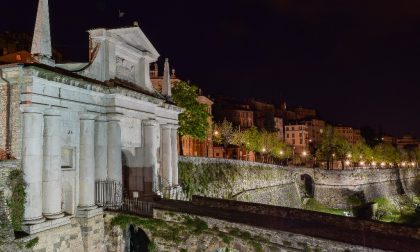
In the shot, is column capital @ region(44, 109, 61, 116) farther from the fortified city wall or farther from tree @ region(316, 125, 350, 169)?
tree @ region(316, 125, 350, 169)

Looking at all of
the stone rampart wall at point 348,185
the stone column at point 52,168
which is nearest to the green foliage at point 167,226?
the stone column at point 52,168

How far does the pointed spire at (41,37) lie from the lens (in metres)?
17.8

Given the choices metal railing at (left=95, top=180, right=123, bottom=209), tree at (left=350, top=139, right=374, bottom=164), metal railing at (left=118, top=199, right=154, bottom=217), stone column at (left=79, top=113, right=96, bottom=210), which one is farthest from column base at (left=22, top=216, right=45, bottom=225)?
tree at (left=350, top=139, right=374, bottom=164)

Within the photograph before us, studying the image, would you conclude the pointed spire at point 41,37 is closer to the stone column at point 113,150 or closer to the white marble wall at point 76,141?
the white marble wall at point 76,141

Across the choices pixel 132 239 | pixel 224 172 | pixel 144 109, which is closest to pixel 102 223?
pixel 132 239

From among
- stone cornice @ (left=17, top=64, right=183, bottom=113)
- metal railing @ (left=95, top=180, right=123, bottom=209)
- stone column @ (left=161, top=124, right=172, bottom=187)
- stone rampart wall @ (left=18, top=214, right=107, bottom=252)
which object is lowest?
stone rampart wall @ (left=18, top=214, right=107, bottom=252)

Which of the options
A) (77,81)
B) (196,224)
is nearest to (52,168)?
(77,81)

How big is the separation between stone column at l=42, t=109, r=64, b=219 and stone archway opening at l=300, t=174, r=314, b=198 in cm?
6367

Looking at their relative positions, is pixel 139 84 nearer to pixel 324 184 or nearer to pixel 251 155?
pixel 324 184

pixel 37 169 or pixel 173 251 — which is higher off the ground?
pixel 37 169

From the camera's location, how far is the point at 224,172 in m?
46.4

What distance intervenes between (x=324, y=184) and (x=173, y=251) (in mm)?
63708

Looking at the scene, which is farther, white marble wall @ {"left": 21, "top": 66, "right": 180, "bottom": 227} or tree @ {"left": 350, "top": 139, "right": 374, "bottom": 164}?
tree @ {"left": 350, "top": 139, "right": 374, "bottom": 164}

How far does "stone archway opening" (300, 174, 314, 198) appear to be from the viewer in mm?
77637
